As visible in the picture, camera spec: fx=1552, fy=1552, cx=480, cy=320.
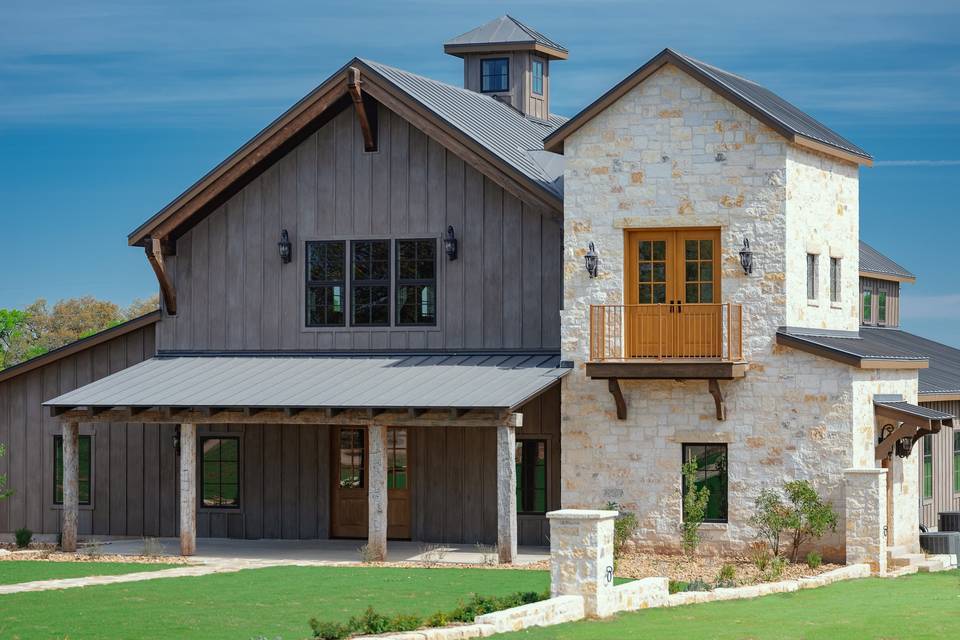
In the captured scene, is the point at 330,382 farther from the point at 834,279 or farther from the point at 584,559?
the point at 584,559

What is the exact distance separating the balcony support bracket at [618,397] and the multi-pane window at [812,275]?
3.48 m

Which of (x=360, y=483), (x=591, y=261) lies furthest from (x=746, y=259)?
(x=360, y=483)

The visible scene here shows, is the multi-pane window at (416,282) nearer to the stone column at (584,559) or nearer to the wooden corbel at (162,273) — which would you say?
the wooden corbel at (162,273)

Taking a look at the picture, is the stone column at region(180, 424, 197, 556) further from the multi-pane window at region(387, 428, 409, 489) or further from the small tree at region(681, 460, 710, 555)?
the small tree at region(681, 460, 710, 555)

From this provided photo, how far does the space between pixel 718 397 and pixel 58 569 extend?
403 inches

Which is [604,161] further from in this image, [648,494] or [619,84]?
[648,494]

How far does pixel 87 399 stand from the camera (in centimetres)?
2580

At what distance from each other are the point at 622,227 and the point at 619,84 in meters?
2.27

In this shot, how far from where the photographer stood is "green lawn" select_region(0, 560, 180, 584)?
21797 mm

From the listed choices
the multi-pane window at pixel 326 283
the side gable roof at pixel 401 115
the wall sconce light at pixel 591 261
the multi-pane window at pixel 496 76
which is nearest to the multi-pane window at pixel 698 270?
the wall sconce light at pixel 591 261

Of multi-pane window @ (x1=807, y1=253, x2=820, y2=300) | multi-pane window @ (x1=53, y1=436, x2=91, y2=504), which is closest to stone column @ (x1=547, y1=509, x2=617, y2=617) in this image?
multi-pane window @ (x1=807, y1=253, x2=820, y2=300)

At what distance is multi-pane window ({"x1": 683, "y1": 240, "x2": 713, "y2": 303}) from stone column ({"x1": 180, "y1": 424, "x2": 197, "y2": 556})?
27.5 ft

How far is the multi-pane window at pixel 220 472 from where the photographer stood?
28.4 m

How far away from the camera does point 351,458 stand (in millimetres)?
27922
